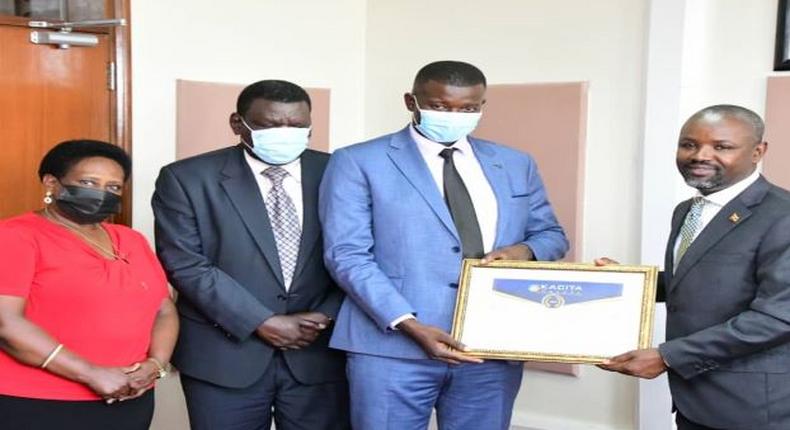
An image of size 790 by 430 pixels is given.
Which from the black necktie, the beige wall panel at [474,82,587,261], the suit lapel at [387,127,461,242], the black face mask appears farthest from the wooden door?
the beige wall panel at [474,82,587,261]

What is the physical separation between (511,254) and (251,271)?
795 millimetres

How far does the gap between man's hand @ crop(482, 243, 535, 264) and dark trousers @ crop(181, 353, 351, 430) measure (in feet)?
2.24

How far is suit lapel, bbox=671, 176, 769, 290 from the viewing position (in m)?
2.38

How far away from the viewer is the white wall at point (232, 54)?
3861mm

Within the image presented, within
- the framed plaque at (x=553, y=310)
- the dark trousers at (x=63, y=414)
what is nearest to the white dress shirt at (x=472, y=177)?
the framed plaque at (x=553, y=310)

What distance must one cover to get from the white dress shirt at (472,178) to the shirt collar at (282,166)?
0.39m

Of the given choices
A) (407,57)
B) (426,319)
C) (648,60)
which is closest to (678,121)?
(648,60)

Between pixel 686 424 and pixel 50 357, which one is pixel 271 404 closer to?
A: pixel 50 357

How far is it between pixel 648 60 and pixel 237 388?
89.5 inches

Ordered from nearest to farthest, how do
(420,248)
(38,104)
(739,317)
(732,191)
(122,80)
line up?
(739,317)
(732,191)
(420,248)
(38,104)
(122,80)

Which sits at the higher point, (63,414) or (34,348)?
(34,348)

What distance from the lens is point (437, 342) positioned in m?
2.59

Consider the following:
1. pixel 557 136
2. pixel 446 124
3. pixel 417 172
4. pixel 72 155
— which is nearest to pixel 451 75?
pixel 446 124

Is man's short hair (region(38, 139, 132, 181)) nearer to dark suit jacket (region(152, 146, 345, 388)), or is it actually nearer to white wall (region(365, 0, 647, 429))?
dark suit jacket (region(152, 146, 345, 388))
